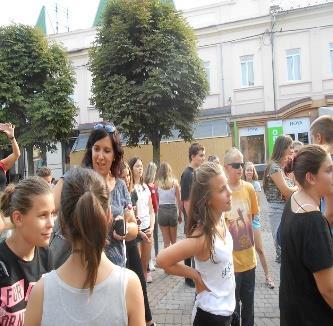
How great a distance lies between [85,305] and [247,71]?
21386mm

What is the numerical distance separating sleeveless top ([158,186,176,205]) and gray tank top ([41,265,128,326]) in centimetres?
583

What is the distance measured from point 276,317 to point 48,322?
368cm

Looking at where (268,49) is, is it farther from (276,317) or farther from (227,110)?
(276,317)

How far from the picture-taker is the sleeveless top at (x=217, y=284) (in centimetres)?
242

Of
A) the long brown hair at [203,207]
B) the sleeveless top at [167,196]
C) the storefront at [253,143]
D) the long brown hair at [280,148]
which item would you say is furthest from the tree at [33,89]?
the long brown hair at [203,207]

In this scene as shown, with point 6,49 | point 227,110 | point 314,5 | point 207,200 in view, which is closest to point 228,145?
point 227,110

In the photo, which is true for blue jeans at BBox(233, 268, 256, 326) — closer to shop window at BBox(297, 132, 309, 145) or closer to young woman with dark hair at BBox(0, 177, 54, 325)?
young woman with dark hair at BBox(0, 177, 54, 325)

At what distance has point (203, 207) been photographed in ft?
8.41

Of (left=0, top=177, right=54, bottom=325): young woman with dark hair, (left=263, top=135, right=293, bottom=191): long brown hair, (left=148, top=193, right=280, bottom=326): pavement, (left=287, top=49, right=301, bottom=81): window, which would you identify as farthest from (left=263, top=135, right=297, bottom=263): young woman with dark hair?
(left=287, top=49, right=301, bottom=81): window

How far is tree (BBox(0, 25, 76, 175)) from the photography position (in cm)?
1883

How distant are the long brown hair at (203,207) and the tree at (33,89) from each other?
16981 millimetres

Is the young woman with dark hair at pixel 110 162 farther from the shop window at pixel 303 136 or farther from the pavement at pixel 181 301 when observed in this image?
the shop window at pixel 303 136

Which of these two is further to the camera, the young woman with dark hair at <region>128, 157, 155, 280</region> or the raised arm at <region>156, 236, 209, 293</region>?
the young woman with dark hair at <region>128, 157, 155, 280</region>

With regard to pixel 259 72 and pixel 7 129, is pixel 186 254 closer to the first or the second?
pixel 7 129
